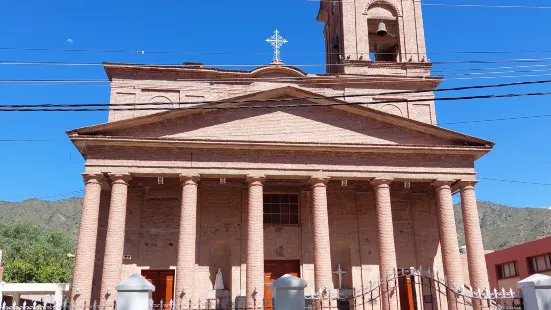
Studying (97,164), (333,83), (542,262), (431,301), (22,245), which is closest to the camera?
(97,164)

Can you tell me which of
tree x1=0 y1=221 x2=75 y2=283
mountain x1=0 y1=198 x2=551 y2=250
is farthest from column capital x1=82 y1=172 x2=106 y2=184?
mountain x1=0 y1=198 x2=551 y2=250

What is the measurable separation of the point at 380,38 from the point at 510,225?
80001 mm

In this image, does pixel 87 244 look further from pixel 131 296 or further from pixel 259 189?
pixel 131 296

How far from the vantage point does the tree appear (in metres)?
41.7

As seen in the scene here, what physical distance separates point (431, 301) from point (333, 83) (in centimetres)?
1126

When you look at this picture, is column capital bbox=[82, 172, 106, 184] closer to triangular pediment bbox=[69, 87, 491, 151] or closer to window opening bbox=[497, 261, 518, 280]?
triangular pediment bbox=[69, 87, 491, 151]

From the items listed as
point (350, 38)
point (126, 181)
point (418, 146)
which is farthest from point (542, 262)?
point (126, 181)

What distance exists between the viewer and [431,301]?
21.6 m

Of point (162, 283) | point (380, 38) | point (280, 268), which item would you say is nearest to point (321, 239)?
point (280, 268)

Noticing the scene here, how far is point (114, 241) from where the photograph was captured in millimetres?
18234

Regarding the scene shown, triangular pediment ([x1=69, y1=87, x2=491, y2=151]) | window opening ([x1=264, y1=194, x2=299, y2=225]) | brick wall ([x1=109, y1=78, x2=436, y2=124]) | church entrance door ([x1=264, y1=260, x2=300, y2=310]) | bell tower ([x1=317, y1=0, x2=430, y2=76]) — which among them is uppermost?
bell tower ([x1=317, y1=0, x2=430, y2=76])

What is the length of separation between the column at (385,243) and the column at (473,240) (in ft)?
9.92

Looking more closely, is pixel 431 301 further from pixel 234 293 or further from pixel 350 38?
pixel 350 38

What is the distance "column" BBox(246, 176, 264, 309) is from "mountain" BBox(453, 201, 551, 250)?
53.9 m
